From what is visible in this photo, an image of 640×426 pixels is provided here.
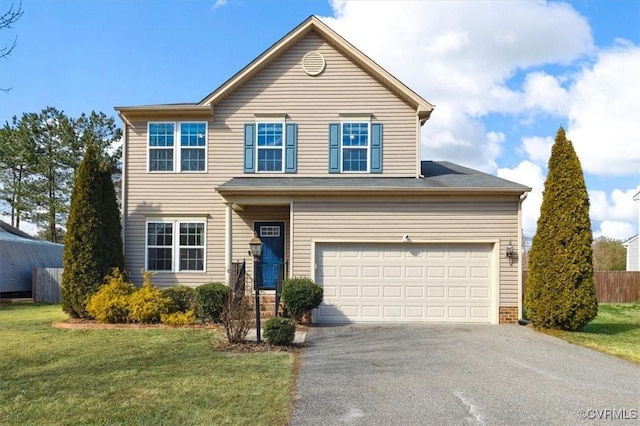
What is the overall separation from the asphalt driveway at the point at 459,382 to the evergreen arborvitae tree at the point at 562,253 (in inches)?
46.1

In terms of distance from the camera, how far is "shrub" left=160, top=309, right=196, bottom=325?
1159cm

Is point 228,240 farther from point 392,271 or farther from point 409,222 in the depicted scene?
point 409,222

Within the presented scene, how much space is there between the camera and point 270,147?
1423 cm

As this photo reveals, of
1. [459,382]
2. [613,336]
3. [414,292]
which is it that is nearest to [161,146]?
[414,292]

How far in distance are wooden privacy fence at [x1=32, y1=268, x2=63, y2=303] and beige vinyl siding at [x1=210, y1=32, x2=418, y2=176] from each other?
9854 mm

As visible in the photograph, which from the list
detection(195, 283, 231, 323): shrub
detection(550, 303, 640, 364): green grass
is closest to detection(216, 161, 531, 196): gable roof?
detection(195, 283, 231, 323): shrub

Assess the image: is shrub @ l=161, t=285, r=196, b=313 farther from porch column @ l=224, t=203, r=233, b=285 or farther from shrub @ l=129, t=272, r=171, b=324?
porch column @ l=224, t=203, r=233, b=285

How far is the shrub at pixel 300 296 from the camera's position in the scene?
447 inches

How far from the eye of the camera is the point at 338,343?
966cm

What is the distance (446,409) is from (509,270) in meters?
7.53

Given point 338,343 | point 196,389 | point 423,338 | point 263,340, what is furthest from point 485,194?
point 196,389

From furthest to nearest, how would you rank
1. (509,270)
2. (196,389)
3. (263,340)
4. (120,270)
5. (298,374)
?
(120,270) → (509,270) → (263,340) → (298,374) → (196,389)

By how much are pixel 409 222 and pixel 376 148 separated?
2641 millimetres

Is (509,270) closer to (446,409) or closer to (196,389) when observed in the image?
(446,409)
